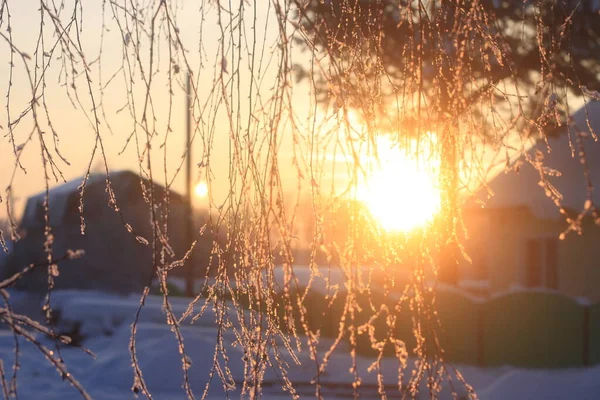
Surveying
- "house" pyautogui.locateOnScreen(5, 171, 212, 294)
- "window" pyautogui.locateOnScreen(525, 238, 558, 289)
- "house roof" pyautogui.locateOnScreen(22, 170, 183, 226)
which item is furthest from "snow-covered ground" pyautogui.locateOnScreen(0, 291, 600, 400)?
"house roof" pyautogui.locateOnScreen(22, 170, 183, 226)

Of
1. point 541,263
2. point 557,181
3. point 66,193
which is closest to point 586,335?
point 557,181

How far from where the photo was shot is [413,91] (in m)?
2.79

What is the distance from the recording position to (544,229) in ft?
65.3

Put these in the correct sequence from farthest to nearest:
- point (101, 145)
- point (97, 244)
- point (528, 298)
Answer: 1. point (97, 244)
2. point (528, 298)
3. point (101, 145)

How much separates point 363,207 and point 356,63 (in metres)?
0.78

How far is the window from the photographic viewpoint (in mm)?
19891

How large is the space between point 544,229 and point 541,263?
1.06m

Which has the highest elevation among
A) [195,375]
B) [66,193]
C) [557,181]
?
[557,181]

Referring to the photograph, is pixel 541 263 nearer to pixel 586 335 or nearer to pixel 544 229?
pixel 544 229

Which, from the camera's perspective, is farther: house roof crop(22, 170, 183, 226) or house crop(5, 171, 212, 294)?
house crop(5, 171, 212, 294)

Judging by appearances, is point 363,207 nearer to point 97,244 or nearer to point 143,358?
point 143,358

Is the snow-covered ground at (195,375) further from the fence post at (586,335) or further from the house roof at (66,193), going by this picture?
the house roof at (66,193)

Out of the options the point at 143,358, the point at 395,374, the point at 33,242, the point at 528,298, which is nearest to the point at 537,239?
the point at 528,298

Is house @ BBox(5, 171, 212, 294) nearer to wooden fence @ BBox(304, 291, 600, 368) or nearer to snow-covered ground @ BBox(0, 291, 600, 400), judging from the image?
snow-covered ground @ BBox(0, 291, 600, 400)
